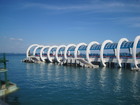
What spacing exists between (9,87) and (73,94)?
662cm

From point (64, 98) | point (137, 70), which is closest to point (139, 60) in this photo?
point (137, 70)

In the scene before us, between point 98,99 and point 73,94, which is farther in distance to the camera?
point 73,94

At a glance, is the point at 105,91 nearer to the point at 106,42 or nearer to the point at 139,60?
the point at 139,60

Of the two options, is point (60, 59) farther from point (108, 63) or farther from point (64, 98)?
point (64, 98)

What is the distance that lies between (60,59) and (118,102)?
43344 mm

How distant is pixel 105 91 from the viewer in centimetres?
1831

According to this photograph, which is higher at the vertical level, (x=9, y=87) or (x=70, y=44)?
(x=70, y=44)

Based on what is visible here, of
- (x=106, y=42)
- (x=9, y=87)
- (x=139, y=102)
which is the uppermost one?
(x=106, y=42)

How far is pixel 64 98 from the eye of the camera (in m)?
15.5

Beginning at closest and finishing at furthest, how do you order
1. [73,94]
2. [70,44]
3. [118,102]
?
[118,102] < [73,94] < [70,44]

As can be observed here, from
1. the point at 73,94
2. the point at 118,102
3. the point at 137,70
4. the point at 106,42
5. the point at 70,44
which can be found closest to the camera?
the point at 118,102

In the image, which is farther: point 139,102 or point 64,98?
point 64,98

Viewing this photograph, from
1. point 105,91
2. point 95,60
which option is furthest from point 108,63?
point 105,91

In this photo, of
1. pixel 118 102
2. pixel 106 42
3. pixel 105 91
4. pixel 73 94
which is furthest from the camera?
pixel 106 42
